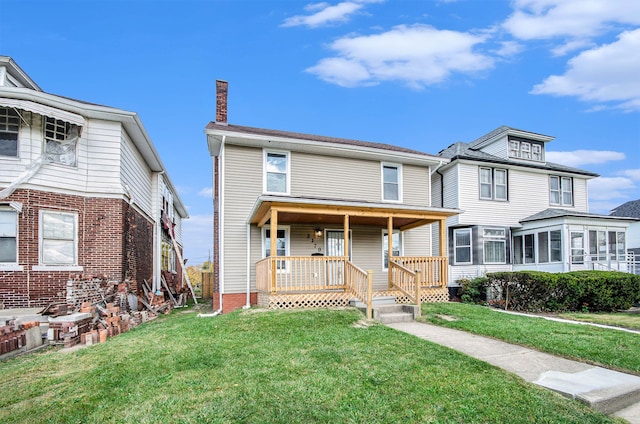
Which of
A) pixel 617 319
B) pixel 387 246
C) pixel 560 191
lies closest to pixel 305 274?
pixel 387 246

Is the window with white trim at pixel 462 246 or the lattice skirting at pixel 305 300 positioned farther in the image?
the window with white trim at pixel 462 246

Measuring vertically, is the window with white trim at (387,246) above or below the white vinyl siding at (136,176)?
below

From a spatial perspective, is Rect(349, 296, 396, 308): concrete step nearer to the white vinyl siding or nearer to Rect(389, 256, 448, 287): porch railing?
Rect(389, 256, 448, 287): porch railing

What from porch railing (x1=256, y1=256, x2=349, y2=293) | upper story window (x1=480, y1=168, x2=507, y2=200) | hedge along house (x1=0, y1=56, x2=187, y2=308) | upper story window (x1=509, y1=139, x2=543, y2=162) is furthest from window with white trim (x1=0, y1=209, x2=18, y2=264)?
upper story window (x1=509, y1=139, x2=543, y2=162)

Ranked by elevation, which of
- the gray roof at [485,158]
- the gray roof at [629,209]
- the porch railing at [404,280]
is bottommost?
the porch railing at [404,280]

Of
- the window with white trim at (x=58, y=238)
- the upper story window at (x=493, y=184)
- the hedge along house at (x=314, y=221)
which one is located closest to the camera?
the window with white trim at (x=58, y=238)

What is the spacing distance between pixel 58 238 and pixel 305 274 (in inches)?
272

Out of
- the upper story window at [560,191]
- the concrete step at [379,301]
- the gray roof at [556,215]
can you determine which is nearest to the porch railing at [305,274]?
the concrete step at [379,301]

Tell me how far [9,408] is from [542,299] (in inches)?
541

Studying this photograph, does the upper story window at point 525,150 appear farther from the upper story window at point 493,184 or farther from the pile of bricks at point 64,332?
the pile of bricks at point 64,332

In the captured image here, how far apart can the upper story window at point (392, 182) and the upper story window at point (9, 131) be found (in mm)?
11441

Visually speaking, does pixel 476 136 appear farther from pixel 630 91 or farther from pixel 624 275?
pixel 624 275

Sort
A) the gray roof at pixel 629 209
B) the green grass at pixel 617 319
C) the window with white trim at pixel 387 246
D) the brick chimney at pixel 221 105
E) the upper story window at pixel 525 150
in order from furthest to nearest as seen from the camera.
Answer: the gray roof at pixel 629 209
the upper story window at pixel 525 150
the window with white trim at pixel 387 246
the brick chimney at pixel 221 105
the green grass at pixel 617 319

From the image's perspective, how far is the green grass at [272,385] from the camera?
11.7 ft
